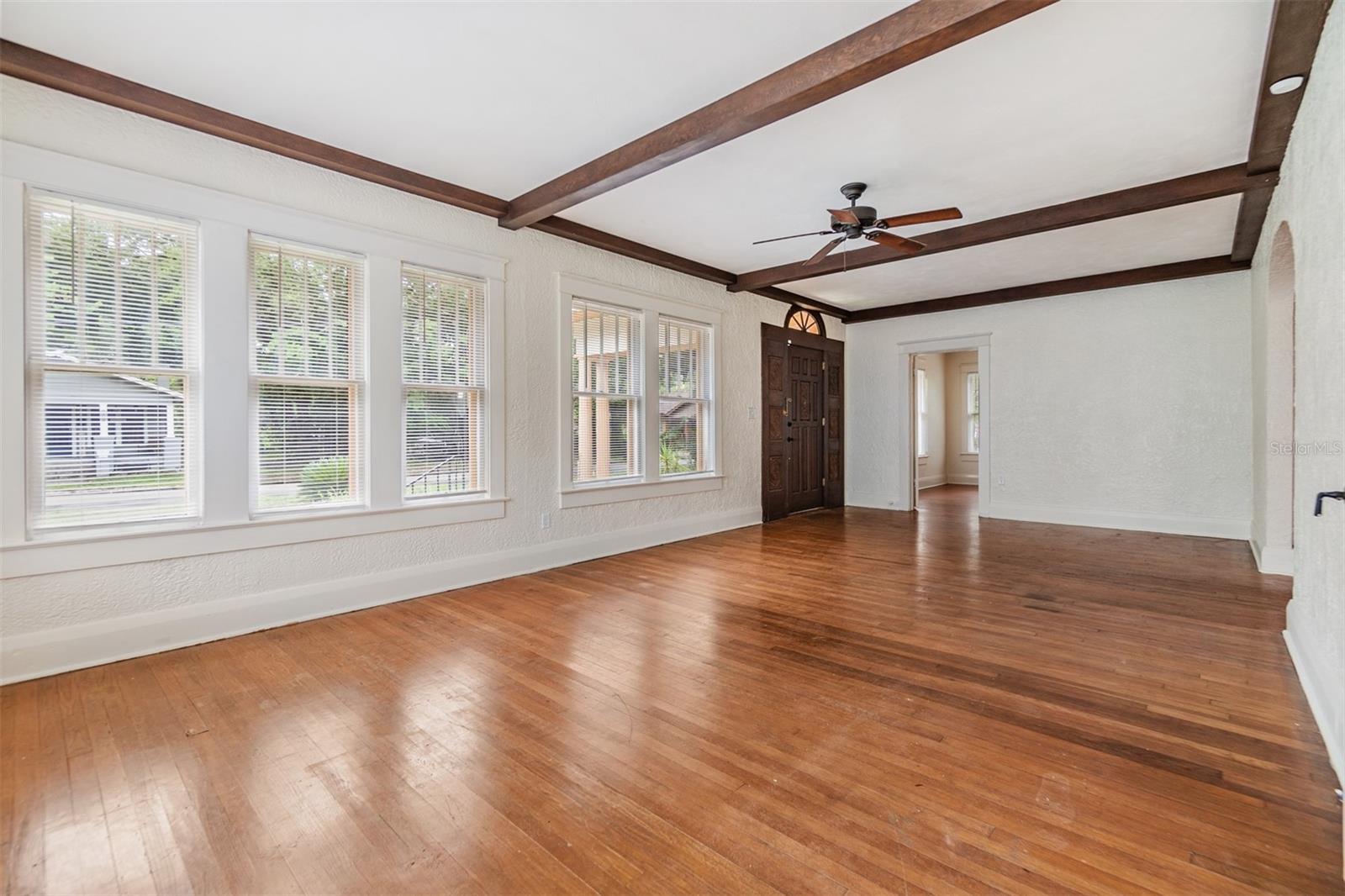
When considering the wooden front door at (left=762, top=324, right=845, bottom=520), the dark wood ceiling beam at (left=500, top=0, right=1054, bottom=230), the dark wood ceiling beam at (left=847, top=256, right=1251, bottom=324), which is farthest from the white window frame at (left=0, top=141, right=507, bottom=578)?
the dark wood ceiling beam at (left=847, top=256, right=1251, bottom=324)

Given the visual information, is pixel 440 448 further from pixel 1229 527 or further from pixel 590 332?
pixel 1229 527

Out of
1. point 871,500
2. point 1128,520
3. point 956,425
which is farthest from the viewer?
point 956,425

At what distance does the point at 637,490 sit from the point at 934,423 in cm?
784

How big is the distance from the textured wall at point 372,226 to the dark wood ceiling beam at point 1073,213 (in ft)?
5.44

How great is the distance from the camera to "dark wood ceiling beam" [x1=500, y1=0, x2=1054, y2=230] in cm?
230

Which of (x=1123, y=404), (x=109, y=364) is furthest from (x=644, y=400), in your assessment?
(x=1123, y=404)

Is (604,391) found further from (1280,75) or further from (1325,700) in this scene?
(1325,700)

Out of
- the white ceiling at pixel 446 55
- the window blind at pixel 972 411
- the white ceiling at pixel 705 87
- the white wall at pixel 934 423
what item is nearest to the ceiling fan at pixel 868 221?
the white ceiling at pixel 705 87

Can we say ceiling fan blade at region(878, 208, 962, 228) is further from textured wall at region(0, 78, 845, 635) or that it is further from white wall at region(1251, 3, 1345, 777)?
textured wall at region(0, 78, 845, 635)

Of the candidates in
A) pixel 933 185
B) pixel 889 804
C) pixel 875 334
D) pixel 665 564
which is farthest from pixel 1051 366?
pixel 889 804

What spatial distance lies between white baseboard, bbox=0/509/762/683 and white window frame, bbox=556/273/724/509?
55cm

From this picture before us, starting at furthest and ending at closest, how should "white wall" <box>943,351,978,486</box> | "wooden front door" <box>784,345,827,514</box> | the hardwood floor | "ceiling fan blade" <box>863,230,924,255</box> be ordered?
"white wall" <box>943,351,978,486</box>, "wooden front door" <box>784,345,827,514</box>, "ceiling fan blade" <box>863,230,924,255</box>, the hardwood floor

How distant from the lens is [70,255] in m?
2.88

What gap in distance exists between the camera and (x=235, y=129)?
3.22 meters
